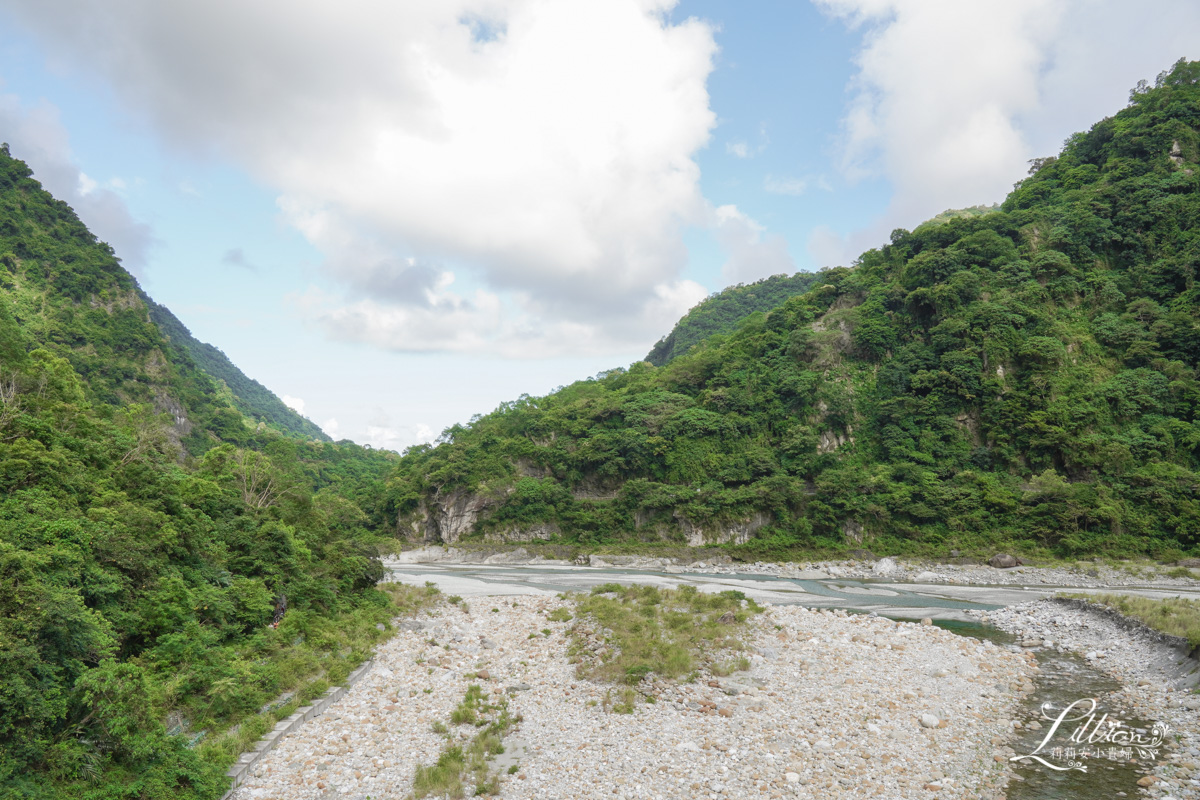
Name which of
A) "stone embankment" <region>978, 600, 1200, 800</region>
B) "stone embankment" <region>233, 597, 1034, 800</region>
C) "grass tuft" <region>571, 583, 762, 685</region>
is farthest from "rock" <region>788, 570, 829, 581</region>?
"stone embankment" <region>233, 597, 1034, 800</region>

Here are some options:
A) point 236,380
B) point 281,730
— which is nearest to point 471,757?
point 281,730

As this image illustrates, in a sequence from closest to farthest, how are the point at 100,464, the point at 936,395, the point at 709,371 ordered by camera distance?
the point at 100,464, the point at 936,395, the point at 709,371

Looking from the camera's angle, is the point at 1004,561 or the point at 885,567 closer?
the point at 1004,561

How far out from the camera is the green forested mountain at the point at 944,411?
160ft

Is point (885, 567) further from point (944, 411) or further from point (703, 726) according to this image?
point (703, 726)

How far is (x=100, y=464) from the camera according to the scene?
13469 mm

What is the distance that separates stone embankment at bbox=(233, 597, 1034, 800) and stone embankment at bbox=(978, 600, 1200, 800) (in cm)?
228

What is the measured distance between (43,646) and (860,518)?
5805 centimetres

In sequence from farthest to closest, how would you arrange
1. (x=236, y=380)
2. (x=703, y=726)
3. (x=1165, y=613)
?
(x=236, y=380) < (x=1165, y=613) < (x=703, y=726)

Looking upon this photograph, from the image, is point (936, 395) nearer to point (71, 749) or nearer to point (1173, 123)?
point (1173, 123)

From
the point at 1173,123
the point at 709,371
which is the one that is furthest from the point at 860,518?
the point at 1173,123

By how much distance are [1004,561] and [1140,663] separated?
1284 inches

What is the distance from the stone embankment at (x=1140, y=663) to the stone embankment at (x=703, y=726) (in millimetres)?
2280

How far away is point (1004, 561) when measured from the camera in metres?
43.7
